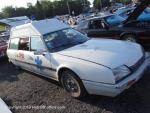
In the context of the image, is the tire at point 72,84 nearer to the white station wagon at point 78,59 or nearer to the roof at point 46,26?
the white station wagon at point 78,59

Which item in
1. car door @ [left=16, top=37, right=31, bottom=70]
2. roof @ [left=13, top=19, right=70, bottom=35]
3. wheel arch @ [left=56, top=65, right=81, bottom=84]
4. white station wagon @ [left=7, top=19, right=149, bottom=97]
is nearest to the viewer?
white station wagon @ [left=7, top=19, right=149, bottom=97]

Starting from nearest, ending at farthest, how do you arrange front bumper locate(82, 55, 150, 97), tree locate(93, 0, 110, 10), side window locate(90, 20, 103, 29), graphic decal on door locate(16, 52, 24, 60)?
front bumper locate(82, 55, 150, 97) < graphic decal on door locate(16, 52, 24, 60) < side window locate(90, 20, 103, 29) < tree locate(93, 0, 110, 10)

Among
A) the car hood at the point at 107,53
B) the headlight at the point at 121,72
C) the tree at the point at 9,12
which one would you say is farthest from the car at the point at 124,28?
the tree at the point at 9,12

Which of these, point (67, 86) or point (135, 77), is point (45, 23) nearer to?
point (67, 86)

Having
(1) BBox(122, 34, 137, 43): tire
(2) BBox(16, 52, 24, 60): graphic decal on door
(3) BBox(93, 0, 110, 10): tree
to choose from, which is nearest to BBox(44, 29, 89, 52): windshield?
(2) BBox(16, 52, 24, 60): graphic decal on door

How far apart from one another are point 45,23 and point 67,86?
1.99m

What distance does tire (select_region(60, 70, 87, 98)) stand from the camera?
488cm

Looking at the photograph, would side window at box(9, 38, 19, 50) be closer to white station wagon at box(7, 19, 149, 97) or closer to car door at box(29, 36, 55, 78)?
white station wagon at box(7, 19, 149, 97)

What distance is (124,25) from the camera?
8719 mm

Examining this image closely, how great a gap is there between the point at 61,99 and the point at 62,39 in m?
1.47

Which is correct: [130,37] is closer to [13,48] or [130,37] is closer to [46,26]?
[46,26]

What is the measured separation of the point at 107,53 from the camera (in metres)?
4.88

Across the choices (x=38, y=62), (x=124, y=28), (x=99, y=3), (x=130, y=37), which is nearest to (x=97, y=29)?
(x=124, y=28)

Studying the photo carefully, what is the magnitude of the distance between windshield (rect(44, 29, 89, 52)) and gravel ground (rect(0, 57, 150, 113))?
104cm
